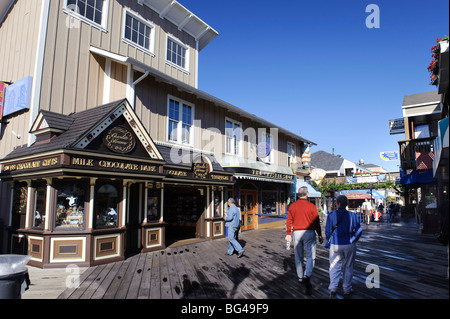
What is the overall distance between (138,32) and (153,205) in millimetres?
7247

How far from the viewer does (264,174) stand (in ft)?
49.3

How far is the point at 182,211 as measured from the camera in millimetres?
13562

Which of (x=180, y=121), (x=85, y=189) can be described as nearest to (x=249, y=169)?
(x=180, y=121)

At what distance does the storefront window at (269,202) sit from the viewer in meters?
17.0

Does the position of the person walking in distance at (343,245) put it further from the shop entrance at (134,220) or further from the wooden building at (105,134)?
the shop entrance at (134,220)

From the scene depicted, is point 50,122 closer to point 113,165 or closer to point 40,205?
point 113,165

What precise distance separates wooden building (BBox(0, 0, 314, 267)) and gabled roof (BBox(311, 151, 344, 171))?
2753cm

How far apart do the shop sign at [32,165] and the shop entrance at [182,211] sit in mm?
6152

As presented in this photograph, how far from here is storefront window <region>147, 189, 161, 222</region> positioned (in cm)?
921

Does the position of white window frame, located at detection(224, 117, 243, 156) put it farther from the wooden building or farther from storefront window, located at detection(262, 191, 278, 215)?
storefront window, located at detection(262, 191, 278, 215)

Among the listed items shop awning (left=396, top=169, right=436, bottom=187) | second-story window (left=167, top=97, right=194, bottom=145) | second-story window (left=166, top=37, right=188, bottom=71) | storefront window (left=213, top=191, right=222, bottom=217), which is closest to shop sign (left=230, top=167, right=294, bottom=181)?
storefront window (left=213, top=191, right=222, bottom=217)

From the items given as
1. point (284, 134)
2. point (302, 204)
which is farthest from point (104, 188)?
point (284, 134)
